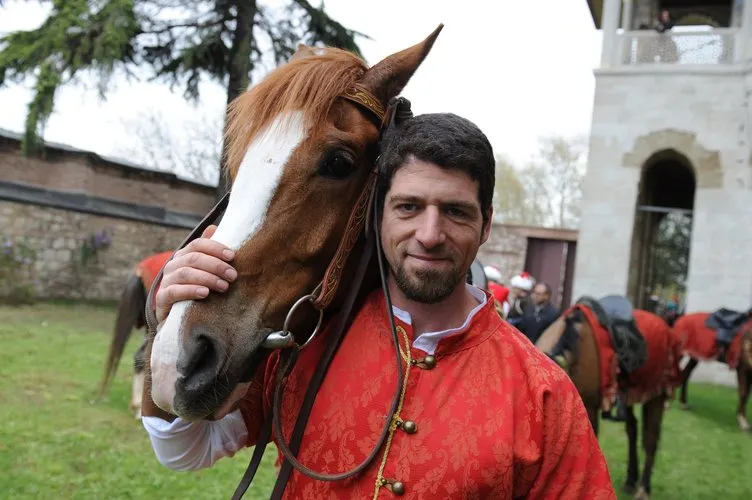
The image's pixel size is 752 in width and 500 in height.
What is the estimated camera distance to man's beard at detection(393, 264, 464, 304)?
1.28 m

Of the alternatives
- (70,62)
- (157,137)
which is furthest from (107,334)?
(157,137)

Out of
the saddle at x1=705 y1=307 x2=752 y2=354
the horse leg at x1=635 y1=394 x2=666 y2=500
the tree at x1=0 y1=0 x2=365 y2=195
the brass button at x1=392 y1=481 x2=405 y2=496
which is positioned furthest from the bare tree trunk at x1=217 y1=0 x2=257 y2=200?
the brass button at x1=392 y1=481 x2=405 y2=496

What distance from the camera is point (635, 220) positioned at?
12.1m

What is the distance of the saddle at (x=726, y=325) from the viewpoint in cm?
805

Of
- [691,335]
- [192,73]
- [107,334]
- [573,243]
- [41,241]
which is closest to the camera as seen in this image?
[691,335]

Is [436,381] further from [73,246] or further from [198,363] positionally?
[73,246]

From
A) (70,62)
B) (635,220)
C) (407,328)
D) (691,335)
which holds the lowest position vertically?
(691,335)

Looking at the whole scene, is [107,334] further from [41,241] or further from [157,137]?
[157,137]

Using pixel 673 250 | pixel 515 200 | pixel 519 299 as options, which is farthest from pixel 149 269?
pixel 515 200

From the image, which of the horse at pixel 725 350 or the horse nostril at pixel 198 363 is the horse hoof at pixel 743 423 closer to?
the horse at pixel 725 350

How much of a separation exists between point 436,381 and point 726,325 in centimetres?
826

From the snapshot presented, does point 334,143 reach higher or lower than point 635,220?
lower

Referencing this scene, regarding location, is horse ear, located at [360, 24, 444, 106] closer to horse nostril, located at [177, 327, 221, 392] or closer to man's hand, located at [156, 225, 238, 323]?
man's hand, located at [156, 225, 238, 323]

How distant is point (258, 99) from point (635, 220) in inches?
473
